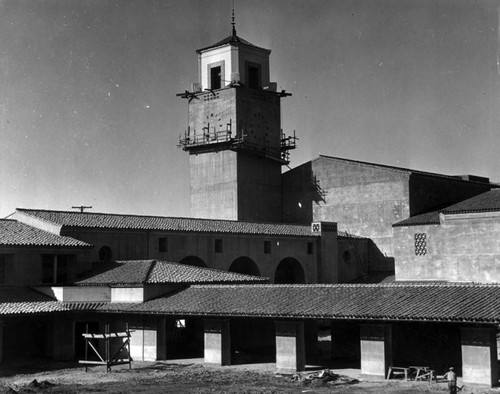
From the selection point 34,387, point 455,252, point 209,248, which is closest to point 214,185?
point 209,248

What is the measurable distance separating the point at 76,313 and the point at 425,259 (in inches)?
956

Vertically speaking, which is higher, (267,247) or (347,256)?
(267,247)

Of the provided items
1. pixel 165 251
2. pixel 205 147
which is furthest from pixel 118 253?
pixel 205 147

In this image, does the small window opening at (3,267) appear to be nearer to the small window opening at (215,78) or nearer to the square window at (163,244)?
the square window at (163,244)

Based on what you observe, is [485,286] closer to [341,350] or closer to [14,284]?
[341,350]

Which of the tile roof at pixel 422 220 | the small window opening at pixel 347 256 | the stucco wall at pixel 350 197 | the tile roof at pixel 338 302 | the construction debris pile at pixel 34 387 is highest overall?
the stucco wall at pixel 350 197

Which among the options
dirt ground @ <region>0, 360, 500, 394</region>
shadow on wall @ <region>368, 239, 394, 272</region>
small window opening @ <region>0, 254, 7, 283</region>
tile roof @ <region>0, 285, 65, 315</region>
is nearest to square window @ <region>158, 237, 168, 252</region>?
tile roof @ <region>0, 285, 65, 315</region>

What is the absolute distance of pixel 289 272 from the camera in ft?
179

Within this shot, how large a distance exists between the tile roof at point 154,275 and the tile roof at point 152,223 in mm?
4241

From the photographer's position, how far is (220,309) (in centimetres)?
3212

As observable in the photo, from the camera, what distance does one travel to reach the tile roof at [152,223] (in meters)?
42.4

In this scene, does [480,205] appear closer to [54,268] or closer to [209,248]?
[209,248]

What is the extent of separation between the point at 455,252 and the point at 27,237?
82.6 feet

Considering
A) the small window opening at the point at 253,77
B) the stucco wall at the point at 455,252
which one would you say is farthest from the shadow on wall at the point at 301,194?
the stucco wall at the point at 455,252
